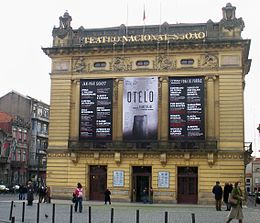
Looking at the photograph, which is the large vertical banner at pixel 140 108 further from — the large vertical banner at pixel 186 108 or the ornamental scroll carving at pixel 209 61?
the ornamental scroll carving at pixel 209 61

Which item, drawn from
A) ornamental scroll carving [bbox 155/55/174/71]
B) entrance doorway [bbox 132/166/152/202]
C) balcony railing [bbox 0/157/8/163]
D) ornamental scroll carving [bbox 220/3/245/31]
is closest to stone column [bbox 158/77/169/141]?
ornamental scroll carving [bbox 155/55/174/71]

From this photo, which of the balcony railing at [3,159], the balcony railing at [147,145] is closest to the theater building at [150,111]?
the balcony railing at [147,145]

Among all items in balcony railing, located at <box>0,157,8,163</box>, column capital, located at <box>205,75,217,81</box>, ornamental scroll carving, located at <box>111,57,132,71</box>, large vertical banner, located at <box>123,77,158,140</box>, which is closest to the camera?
column capital, located at <box>205,75,217,81</box>

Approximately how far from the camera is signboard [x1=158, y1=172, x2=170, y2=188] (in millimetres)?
44469

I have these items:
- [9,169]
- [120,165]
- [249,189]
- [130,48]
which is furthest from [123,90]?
[249,189]

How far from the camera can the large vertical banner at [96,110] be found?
4628cm

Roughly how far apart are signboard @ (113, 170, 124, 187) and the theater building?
0.29ft

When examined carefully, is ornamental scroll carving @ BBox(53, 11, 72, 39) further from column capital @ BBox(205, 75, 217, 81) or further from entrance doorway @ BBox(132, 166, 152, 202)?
entrance doorway @ BBox(132, 166, 152, 202)

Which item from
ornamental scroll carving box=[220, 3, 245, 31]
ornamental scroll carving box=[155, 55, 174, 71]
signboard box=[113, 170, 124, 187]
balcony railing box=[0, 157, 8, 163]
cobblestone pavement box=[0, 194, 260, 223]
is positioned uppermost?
ornamental scroll carving box=[220, 3, 245, 31]

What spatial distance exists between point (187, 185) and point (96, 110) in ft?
35.1

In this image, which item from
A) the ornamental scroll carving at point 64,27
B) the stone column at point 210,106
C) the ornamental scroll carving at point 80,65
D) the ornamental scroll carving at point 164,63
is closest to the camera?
the stone column at point 210,106

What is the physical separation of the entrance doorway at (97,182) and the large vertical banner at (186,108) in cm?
723

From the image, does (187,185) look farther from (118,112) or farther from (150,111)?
(118,112)

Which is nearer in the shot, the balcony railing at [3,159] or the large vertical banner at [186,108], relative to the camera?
the large vertical banner at [186,108]
